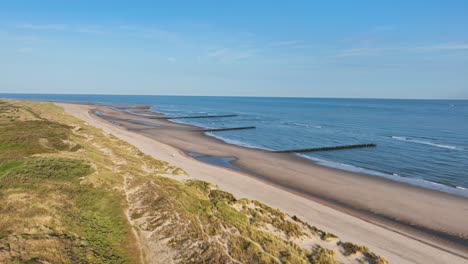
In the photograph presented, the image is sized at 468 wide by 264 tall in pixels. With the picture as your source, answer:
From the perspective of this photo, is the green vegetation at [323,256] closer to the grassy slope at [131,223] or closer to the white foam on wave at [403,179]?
the grassy slope at [131,223]

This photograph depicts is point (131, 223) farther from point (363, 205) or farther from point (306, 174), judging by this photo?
point (306, 174)

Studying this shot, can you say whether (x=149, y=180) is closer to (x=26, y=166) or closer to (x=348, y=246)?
(x=26, y=166)

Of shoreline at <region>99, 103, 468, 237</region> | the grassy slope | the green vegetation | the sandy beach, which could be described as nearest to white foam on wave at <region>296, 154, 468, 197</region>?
shoreline at <region>99, 103, 468, 237</region>

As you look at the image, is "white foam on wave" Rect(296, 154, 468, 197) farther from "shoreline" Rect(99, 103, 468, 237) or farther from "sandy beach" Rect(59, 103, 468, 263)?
"sandy beach" Rect(59, 103, 468, 263)

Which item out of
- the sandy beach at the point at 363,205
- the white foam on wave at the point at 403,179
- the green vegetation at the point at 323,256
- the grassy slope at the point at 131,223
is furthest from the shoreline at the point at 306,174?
the green vegetation at the point at 323,256

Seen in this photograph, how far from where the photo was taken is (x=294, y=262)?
1326 cm

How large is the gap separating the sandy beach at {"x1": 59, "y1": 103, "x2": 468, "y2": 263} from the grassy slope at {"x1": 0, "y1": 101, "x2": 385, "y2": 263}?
9.59ft

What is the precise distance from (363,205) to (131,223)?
1930cm

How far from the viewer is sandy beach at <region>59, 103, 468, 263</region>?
56.7 feet

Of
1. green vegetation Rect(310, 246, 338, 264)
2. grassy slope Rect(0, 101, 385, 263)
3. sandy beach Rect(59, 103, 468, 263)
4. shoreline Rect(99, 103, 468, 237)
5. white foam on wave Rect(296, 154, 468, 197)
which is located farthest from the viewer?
white foam on wave Rect(296, 154, 468, 197)

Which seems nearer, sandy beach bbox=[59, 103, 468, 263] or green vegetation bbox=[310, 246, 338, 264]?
green vegetation bbox=[310, 246, 338, 264]

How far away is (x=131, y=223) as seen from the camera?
14844 mm

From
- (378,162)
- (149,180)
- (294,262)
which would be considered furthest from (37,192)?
(378,162)

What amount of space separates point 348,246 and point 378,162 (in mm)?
29469
